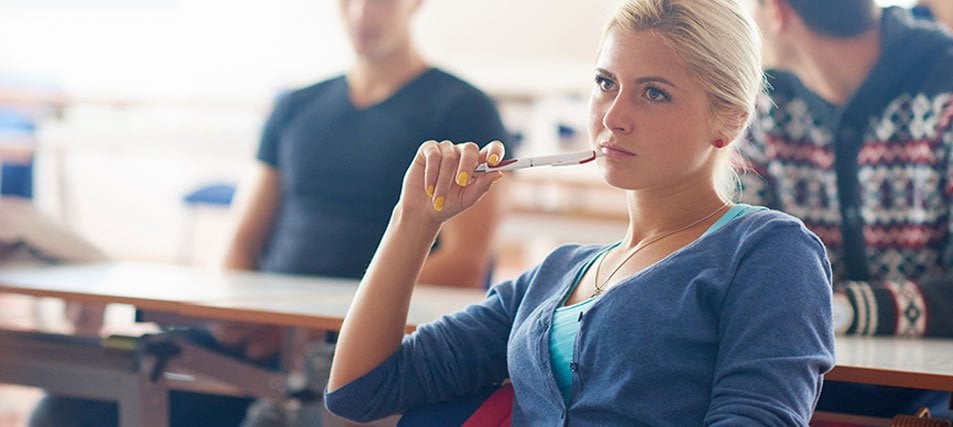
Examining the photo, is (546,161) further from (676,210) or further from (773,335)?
(773,335)

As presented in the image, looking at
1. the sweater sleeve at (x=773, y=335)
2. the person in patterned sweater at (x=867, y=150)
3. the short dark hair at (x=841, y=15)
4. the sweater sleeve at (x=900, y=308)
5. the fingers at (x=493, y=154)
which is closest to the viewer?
the sweater sleeve at (x=773, y=335)

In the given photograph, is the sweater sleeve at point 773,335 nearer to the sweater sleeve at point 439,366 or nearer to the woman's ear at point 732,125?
the woman's ear at point 732,125

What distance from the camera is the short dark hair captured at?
6.04ft

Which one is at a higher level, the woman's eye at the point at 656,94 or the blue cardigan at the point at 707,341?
the woman's eye at the point at 656,94

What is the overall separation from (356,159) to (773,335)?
4.49ft

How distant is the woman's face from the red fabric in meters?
0.32

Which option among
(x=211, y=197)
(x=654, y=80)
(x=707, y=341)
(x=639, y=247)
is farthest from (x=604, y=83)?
(x=211, y=197)

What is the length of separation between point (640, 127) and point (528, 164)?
0.14 m

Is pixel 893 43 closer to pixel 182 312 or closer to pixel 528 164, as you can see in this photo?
pixel 528 164

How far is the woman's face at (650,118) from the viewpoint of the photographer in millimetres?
1059

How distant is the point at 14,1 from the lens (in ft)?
21.5

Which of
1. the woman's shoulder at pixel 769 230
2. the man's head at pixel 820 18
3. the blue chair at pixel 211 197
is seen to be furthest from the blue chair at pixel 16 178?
the woman's shoulder at pixel 769 230

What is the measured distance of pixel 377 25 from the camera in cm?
222

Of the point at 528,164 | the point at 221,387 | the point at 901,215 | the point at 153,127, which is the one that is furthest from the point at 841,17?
the point at 153,127
